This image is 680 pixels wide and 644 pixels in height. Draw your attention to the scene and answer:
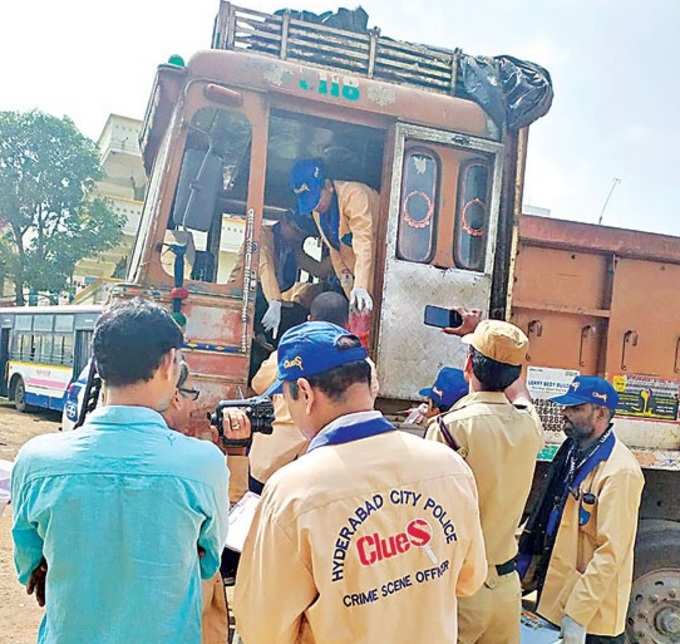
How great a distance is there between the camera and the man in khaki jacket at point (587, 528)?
2689mm

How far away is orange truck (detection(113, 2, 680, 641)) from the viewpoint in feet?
10.6

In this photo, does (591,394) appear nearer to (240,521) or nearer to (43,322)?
(240,521)

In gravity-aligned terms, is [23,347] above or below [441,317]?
below

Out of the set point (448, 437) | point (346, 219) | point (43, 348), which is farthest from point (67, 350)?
point (448, 437)

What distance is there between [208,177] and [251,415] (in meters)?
1.12

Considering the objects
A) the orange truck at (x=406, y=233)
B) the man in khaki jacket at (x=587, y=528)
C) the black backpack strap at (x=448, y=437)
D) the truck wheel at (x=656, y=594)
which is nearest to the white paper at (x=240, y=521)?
the orange truck at (x=406, y=233)

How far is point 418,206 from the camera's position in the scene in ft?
11.6

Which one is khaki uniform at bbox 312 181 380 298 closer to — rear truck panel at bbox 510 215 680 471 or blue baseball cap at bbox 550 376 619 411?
rear truck panel at bbox 510 215 680 471

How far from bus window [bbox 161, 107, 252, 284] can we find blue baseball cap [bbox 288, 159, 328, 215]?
316 millimetres

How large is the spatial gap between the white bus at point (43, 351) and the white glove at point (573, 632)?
11367 millimetres

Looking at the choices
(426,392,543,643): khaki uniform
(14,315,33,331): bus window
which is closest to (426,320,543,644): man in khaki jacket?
(426,392,543,643): khaki uniform

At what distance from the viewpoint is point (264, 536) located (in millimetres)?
1406

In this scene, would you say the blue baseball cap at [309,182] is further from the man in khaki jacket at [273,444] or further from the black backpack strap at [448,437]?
the black backpack strap at [448,437]

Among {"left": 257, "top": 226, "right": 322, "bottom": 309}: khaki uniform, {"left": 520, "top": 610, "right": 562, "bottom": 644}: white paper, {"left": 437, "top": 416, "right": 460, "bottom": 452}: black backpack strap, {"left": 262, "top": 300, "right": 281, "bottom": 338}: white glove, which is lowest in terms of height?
→ {"left": 520, "top": 610, "right": 562, "bottom": 644}: white paper
